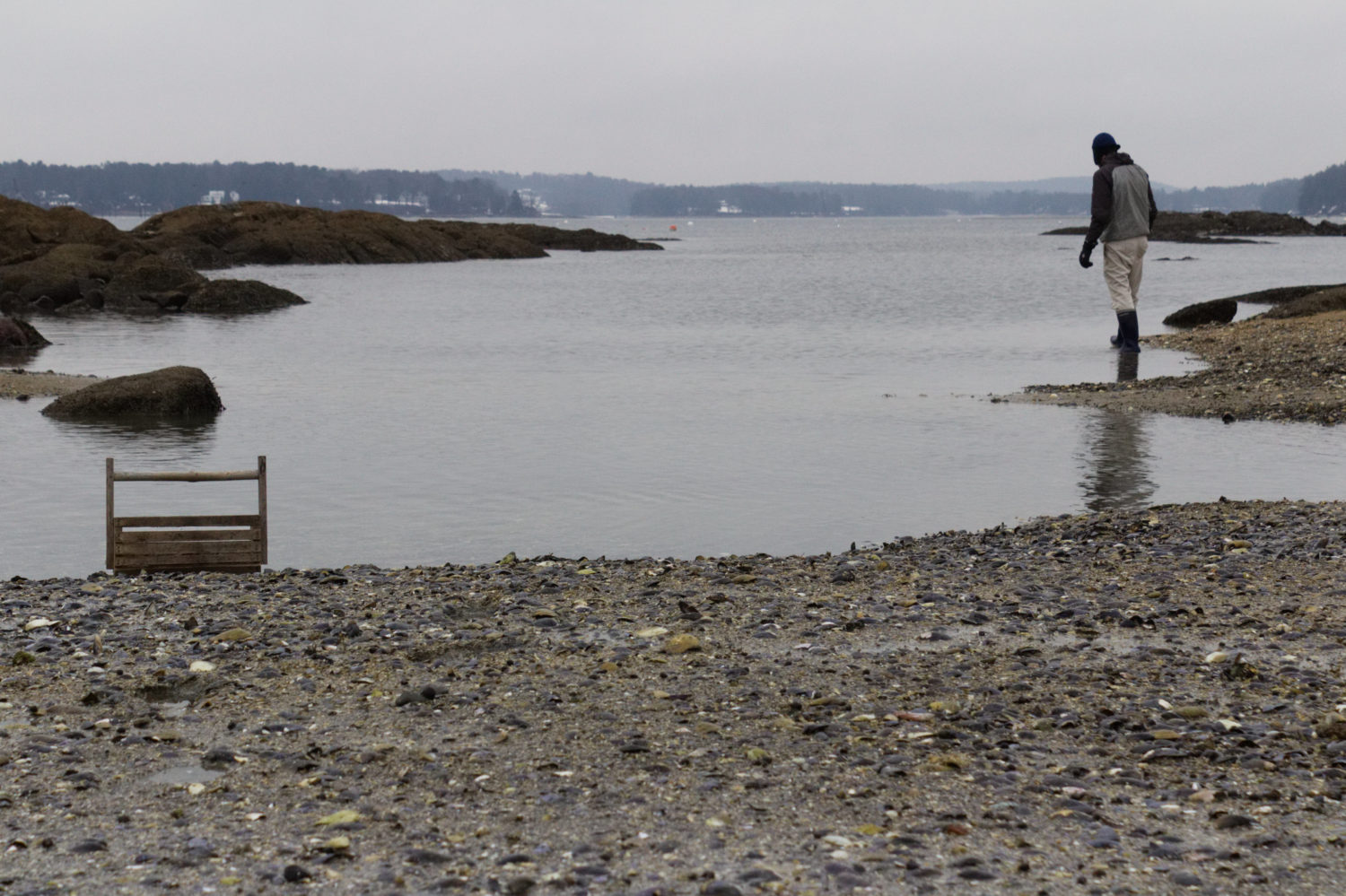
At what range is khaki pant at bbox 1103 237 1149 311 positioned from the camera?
77.2 feet

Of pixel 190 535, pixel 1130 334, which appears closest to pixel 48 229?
pixel 1130 334

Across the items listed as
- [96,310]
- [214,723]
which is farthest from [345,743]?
[96,310]

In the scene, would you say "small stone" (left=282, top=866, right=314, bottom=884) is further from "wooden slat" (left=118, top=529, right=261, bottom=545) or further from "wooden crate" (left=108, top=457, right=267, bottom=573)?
"wooden slat" (left=118, top=529, right=261, bottom=545)

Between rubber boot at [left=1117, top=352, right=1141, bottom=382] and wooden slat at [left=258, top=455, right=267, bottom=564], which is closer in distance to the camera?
wooden slat at [left=258, top=455, right=267, bottom=564]

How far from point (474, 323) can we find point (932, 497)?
26776 millimetres

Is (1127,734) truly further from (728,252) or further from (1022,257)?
(728,252)

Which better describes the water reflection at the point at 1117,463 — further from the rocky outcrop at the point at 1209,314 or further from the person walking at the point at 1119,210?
the rocky outcrop at the point at 1209,314

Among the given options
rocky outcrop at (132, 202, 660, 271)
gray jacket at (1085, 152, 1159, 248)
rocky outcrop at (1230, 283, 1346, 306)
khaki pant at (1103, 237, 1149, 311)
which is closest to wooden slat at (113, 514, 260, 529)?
gray jacket at (1085, 152, 1159, 248)

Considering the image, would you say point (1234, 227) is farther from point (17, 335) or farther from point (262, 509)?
point (262, 509)

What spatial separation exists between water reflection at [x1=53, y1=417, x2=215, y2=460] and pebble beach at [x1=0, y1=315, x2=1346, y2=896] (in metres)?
7.04

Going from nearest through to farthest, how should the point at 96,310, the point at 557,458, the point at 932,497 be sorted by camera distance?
the point at 932,497 < the point at 557,458 < the point at 96,310

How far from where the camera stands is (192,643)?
26.8 ft

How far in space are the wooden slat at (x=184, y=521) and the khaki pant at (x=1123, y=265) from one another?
16.7 meters

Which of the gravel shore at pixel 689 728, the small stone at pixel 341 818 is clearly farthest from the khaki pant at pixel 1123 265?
the small stone at pixel 341 818
